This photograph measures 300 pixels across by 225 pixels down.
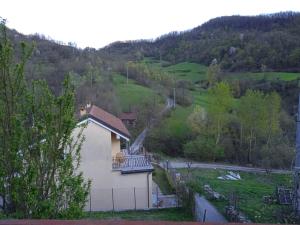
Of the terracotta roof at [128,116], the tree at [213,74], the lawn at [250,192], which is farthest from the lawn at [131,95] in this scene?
the lawn at [250,192]

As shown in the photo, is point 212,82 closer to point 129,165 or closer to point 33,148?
point 129,165

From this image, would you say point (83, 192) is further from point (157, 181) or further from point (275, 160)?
point (275, 160)

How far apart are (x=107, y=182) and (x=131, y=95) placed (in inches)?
1641

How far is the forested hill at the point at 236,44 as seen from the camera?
68.1 metres

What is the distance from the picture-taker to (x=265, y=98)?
40.2 m

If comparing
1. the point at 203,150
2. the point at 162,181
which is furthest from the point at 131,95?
the point at 162,181

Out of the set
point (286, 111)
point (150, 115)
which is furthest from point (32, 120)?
point (286, 111)

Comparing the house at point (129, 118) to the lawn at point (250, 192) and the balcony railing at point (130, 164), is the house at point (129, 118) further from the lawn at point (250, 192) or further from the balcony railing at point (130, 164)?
the balcony railing at point (130, 164)

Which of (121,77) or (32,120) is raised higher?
(121,77)

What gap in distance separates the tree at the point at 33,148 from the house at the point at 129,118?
4305 cm

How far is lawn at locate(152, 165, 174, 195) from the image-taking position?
23586mm

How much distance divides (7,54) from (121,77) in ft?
222

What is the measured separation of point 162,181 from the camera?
26375 mm

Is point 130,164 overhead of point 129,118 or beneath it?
beneath
